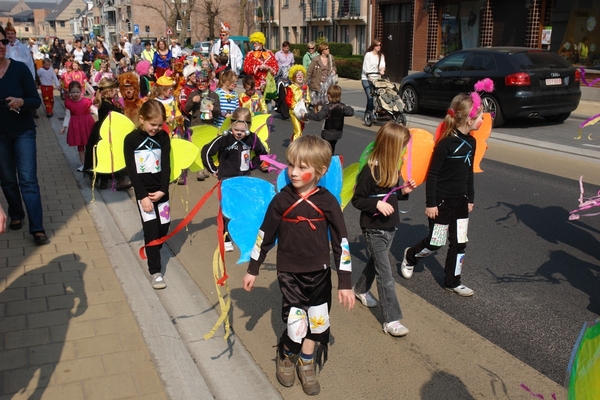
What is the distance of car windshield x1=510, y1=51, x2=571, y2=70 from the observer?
12695 millimetres

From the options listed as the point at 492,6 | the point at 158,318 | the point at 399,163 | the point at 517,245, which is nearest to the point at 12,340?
the point at 158,318

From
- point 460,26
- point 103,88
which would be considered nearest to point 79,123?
point 103,88

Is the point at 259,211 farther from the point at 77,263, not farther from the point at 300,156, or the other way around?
the point at 77,263

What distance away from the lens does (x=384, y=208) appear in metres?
3.90

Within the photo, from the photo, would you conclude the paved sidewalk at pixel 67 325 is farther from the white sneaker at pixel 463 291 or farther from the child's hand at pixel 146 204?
the white sneaker at pixel 463 291

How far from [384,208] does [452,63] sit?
38.1 ft

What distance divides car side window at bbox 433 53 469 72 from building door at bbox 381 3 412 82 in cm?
1207

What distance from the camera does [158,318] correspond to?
4.28 m

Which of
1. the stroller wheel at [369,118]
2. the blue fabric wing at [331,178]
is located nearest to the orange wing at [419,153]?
the blue fabric wing at [331,178]

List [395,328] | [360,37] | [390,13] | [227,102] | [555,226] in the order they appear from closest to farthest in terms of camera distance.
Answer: [395,328]
[555,226]
[227,102]
[390,13]
[360,37]

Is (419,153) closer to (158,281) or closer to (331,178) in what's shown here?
(331,178)

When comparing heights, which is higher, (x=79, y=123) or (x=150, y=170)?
(x=150, y=170)

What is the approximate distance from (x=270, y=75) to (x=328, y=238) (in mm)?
10172

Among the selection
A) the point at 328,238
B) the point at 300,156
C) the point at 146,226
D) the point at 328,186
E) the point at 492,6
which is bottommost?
the point at 146,226
